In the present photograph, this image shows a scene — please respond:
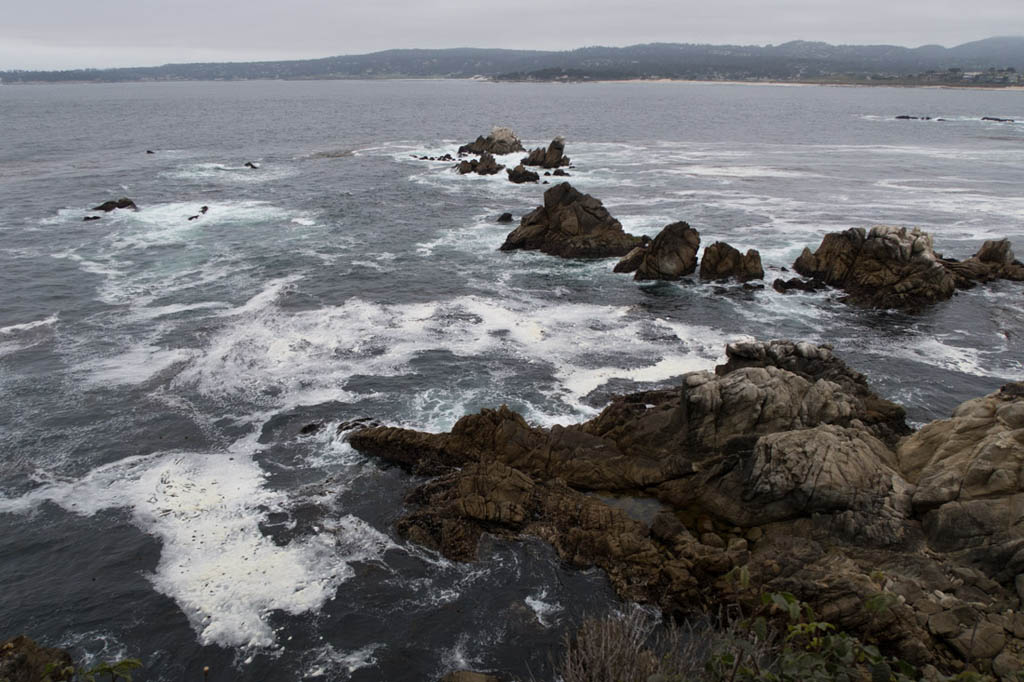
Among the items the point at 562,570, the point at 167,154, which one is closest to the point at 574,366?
the point at 562,570

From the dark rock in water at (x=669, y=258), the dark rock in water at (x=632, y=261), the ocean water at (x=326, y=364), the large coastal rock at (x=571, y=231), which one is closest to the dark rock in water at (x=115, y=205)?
the ocean water at (x=326, y=364)

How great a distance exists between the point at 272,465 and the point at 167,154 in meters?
105

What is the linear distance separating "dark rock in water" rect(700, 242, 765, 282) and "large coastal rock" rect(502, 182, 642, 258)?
797cm

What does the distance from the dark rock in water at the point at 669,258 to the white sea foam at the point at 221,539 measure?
32.3 meters

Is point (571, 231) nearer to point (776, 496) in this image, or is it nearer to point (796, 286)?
point (796, 286)

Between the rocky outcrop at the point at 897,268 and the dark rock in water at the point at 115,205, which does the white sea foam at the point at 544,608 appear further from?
the dark rock in water at the point at 115,205

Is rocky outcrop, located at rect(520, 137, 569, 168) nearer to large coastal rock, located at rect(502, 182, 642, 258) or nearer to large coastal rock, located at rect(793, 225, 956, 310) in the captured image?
large coastal rock, located at rect(502, 182, 642, 258)

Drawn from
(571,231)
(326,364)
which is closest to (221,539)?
(326,364)

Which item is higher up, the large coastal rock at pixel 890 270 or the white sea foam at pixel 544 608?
the large coastal rock at pixel 890 270

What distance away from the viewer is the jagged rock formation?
1939 cm

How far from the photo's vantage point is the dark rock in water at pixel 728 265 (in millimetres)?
50719

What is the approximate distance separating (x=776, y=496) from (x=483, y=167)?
8121cm

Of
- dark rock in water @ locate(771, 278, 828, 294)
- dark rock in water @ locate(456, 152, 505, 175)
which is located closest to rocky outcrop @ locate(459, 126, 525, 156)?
dark rock in water @ locate(456, 152, 505, 175)

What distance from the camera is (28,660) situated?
1839 centimetres
